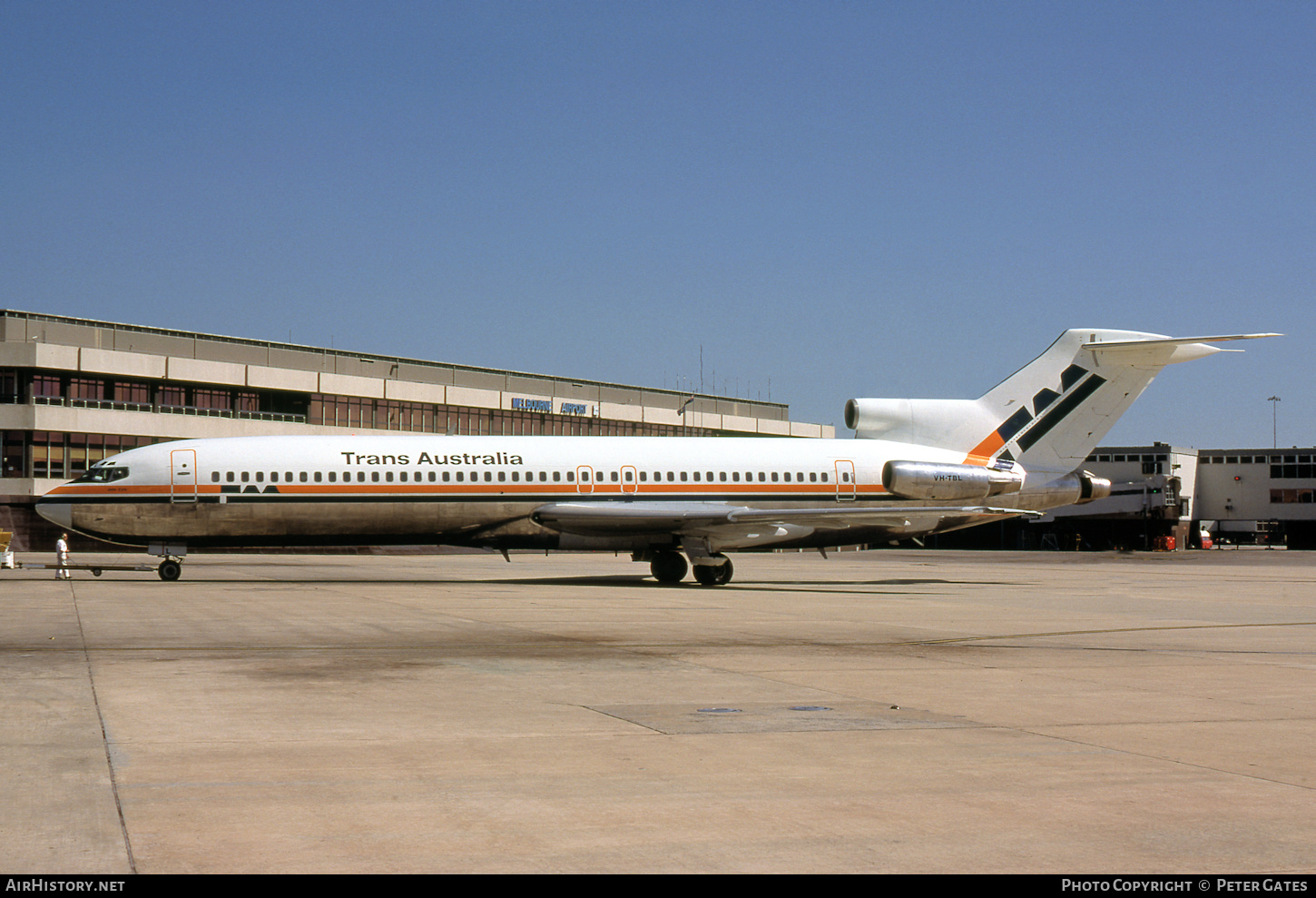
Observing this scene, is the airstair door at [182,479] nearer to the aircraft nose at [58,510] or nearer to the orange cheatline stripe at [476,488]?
the orange cheatline stripe at [476,488]

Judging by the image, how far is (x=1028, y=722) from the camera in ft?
34.2

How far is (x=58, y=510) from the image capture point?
30203 millimetres

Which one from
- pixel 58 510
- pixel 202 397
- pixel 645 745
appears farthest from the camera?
pixel 202 397

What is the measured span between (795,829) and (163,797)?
3.76 m

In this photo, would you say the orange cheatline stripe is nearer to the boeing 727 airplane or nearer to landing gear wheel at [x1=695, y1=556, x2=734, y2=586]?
the boeing 727 airplane

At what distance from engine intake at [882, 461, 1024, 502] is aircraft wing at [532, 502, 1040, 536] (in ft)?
6.14

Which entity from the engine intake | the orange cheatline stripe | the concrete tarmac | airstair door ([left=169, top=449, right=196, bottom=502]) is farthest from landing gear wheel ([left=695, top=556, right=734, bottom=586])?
airstair door ([left=169, top=449, right=196, bottom=502])

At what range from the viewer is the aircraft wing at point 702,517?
3128 centimetres

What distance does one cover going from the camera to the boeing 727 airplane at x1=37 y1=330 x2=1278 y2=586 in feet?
100

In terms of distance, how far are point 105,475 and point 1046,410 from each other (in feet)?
84.9

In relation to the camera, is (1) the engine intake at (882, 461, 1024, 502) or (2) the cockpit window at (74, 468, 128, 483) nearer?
(2) the cockpit window at (74, 468, 128, 483)

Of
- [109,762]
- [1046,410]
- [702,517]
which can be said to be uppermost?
[1046,410]

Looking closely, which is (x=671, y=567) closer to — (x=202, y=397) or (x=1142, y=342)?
(x=1142, y=342)

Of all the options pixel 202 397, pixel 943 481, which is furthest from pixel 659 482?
pixel 202 397
